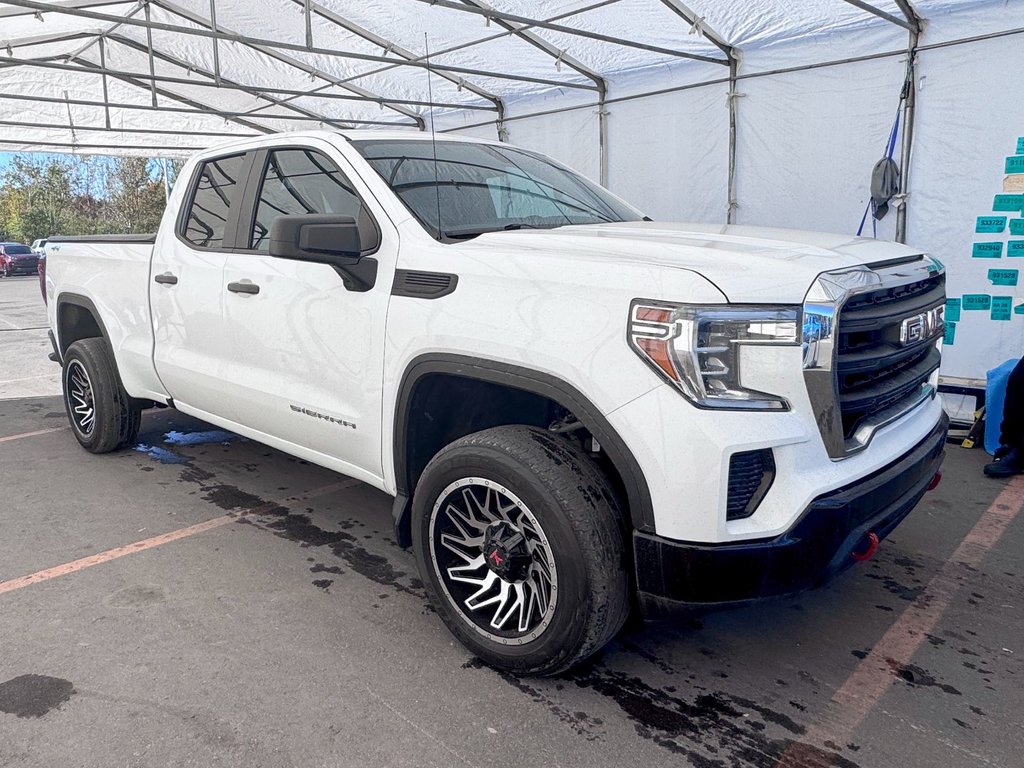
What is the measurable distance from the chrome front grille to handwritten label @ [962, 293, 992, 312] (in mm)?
4293

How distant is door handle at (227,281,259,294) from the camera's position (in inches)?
137

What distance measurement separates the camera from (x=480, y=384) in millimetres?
2750

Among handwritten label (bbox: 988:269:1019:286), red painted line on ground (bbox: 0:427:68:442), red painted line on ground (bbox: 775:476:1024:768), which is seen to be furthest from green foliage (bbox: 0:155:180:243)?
red painted line on ground (bbox: 775:476:1024:768)

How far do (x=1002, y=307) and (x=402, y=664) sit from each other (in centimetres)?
595

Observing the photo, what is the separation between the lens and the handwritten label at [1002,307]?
6.36 metres

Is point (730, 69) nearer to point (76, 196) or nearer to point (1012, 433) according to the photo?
point (1012, 433)

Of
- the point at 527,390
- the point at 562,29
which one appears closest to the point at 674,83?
the point at 562,29

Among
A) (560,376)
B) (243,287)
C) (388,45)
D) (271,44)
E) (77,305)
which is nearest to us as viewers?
(560,376)

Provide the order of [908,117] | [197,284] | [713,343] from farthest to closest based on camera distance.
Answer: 1. [908,117]
2. [197,284]
3. [713,343]

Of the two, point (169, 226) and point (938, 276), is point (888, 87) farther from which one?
point (169, 226)

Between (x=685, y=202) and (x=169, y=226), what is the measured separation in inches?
249

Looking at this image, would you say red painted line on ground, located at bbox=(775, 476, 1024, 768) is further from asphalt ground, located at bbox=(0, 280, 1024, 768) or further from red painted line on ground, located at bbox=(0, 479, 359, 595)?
red painted line on ground, located at bbox=(0, 479, 359, 595)

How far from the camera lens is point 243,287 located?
11.6ft

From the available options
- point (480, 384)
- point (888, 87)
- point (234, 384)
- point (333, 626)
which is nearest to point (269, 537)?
point (234, 384)
